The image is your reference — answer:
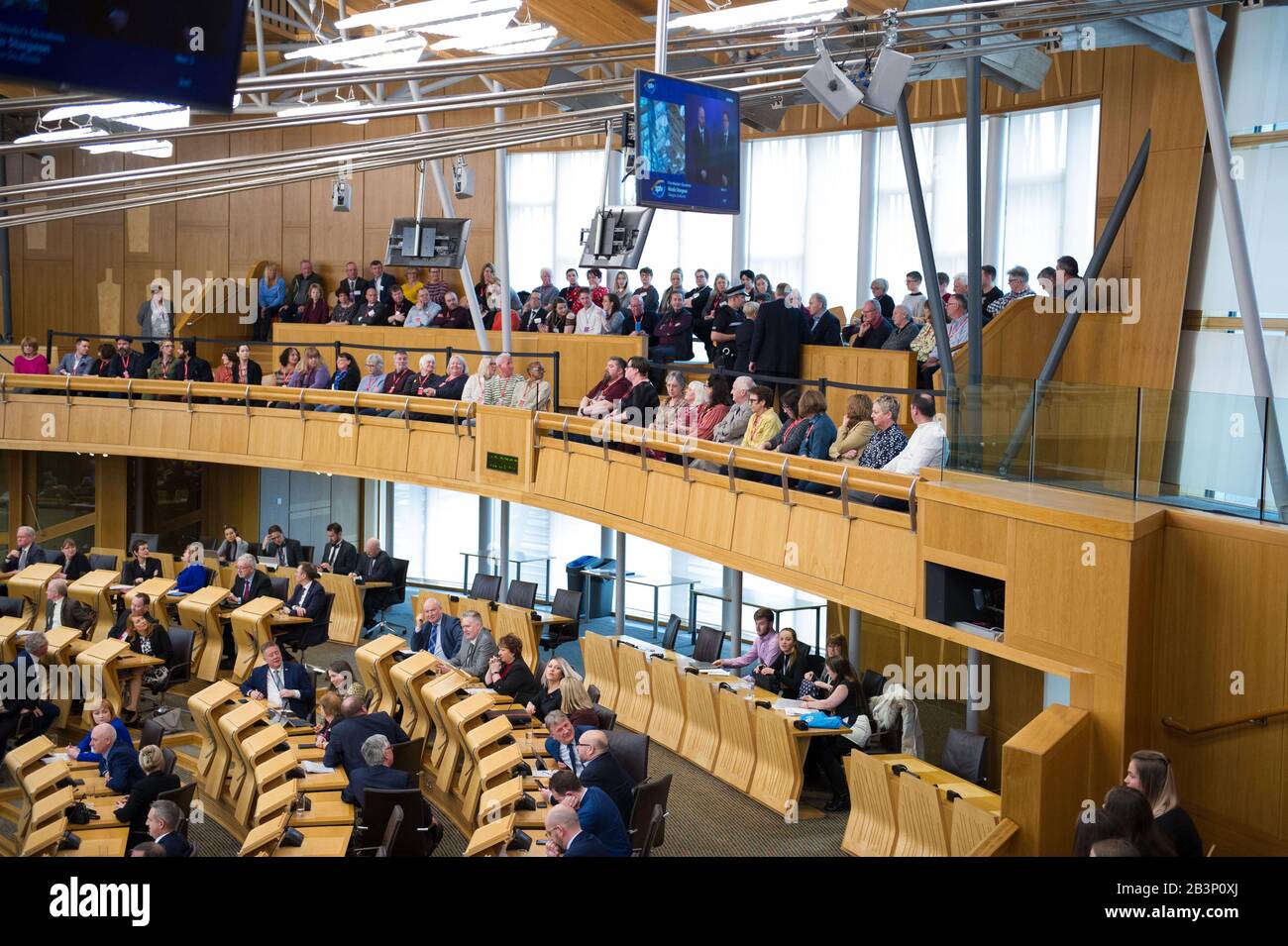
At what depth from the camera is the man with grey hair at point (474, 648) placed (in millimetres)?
12234

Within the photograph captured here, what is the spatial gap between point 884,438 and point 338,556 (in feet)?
30.4

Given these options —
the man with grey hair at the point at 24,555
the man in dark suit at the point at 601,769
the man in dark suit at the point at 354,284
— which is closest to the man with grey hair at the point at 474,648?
the man in dark suit at the point at 601,769

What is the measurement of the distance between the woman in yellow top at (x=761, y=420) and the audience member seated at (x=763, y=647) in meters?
1.83

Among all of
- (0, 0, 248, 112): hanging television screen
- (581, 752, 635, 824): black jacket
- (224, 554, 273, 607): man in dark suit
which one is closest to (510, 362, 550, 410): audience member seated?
(224, 554, 273, 607): man in dark suit

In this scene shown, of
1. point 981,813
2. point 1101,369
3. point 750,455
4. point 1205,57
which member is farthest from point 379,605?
point 1205,57

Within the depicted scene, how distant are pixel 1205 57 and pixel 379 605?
11.5 m

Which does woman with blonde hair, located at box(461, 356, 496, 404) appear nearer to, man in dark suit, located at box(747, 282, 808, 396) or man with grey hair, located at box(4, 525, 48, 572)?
man in dark suit, located at box(747, 282, 808, 396)

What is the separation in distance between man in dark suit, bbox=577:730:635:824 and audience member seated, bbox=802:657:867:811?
2.48 metres

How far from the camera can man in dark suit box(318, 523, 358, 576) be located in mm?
16609

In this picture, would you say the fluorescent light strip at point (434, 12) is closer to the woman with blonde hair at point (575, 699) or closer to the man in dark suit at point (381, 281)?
the woman with blonde hair at point (575, 699)

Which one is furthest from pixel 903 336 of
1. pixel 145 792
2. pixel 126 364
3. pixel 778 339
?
pixel 126 364

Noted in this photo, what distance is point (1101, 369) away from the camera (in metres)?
11.8

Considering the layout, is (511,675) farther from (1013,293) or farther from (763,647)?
(1013,293)
